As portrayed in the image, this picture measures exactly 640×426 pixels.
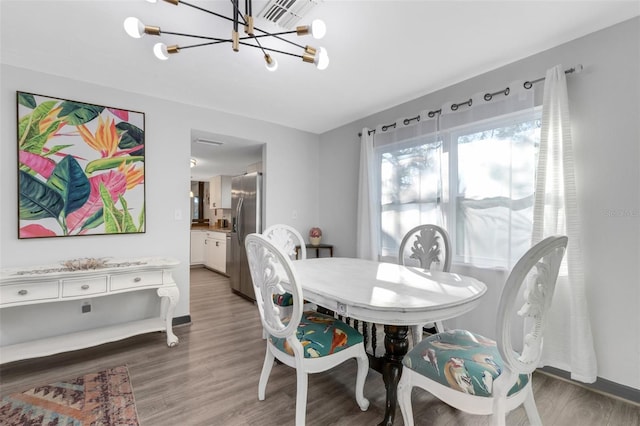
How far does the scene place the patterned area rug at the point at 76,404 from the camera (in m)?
1.62

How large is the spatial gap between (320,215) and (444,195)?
6.58ft

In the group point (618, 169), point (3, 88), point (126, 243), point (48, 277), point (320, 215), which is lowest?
point (48, 277)

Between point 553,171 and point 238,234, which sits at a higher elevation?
point 553,171

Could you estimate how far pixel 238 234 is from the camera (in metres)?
4.31

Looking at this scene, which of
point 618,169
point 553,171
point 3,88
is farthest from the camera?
point 3,88

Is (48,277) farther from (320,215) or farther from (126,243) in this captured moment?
(320,215)

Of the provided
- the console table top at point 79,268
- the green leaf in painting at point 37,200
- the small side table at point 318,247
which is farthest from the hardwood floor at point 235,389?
the small side table at point 318,247

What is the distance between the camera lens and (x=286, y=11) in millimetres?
1706

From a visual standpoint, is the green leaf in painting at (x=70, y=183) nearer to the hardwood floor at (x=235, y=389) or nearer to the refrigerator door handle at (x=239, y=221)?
the hardwood floor at (x=235, y=389)

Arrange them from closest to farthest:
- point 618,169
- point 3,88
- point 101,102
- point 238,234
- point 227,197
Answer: point 618,169 → point 3,88 → point 101,102 → point 238,234 → point 227,197

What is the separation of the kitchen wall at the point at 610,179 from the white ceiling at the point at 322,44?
0.55 feet

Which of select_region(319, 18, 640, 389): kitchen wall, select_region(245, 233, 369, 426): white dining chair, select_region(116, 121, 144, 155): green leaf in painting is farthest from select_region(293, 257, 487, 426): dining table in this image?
select_region(116, 121, 144, 155): green leaf in painting

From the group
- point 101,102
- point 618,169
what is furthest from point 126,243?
point 618,169

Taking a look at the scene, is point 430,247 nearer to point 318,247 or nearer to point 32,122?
point 318,247
